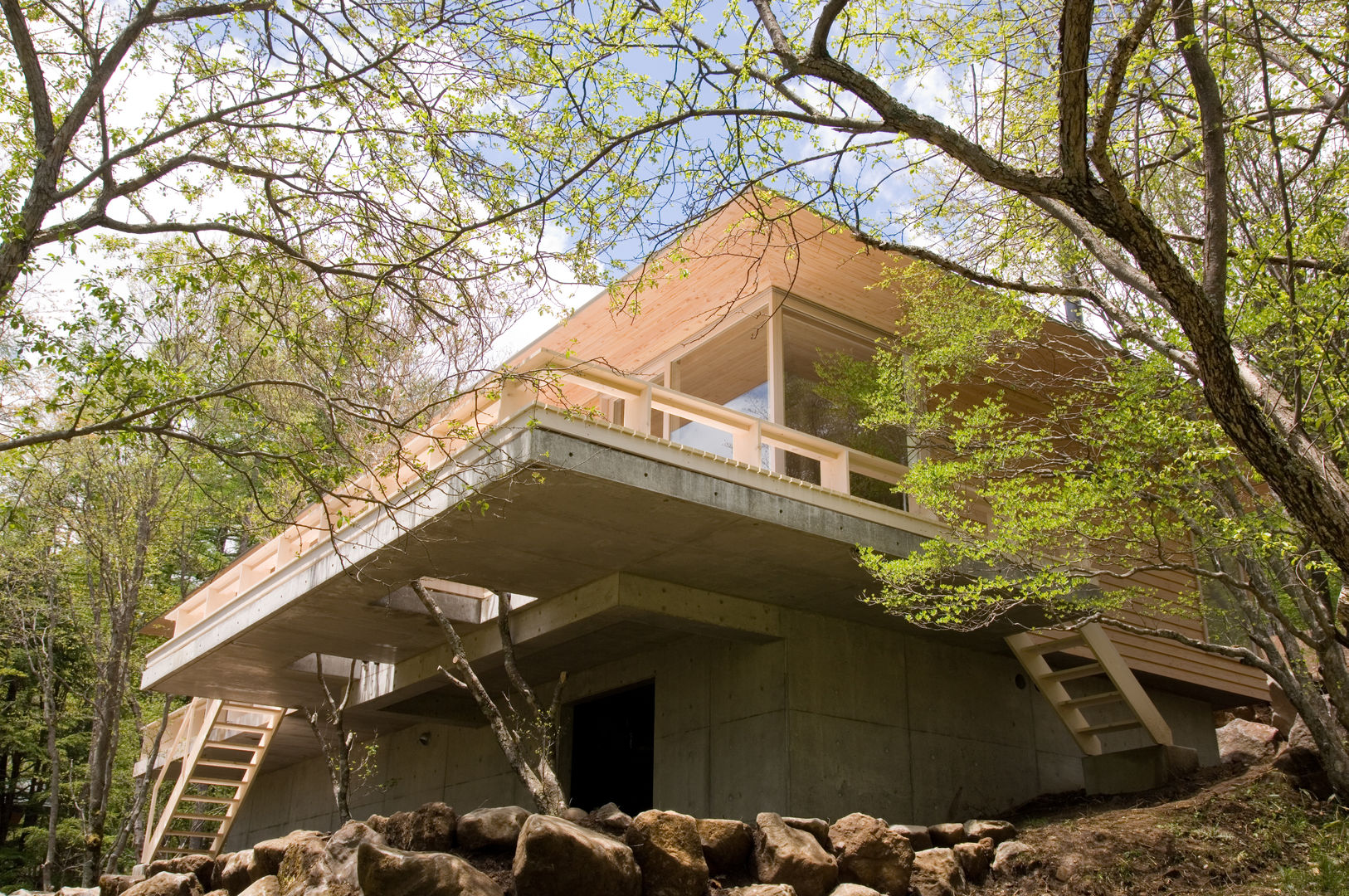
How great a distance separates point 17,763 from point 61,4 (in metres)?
24.6

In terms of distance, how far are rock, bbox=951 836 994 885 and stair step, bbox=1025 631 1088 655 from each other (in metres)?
3.06

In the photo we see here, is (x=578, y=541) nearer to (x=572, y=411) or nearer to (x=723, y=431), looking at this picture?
(x=572, y=411)

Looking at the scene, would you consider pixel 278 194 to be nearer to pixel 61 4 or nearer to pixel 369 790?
pixel 61 4

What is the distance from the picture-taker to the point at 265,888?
6.92 m

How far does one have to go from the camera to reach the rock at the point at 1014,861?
7.45 meters

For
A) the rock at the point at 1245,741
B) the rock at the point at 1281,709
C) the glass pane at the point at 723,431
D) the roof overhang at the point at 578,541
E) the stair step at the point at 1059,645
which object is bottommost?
the rock at the point at 1245,741

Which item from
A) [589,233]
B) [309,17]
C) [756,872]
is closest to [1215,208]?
[589,233]

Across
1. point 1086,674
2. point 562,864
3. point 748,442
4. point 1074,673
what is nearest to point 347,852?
point 562,864

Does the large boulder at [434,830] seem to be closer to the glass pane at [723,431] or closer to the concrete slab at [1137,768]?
the glass pane at [723,431]

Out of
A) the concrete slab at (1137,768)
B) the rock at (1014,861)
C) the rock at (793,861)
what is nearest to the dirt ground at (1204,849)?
the rock at (1014,861)

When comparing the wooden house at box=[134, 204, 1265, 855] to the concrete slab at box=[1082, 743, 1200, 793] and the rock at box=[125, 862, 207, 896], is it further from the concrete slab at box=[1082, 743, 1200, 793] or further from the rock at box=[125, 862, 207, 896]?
the rock at box=[125, 862, 207, 896]

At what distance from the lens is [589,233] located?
22.1 feet

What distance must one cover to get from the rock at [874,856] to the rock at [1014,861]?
73 cm

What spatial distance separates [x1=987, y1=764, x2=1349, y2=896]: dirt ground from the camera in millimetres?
7008
